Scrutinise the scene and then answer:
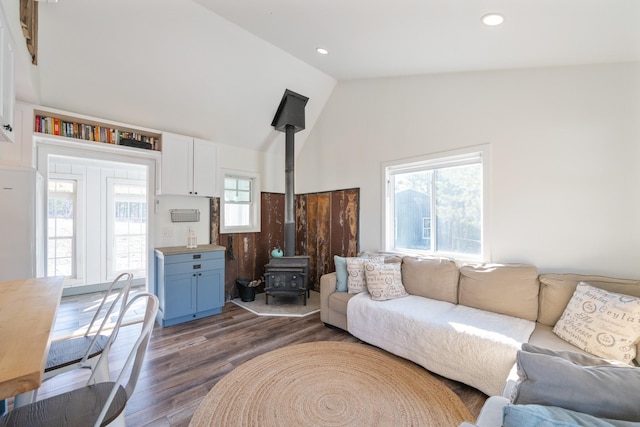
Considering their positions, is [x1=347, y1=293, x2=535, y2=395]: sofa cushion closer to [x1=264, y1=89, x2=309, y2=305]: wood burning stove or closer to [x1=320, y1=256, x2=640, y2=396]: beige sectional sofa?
[x1=320, y1=256, x2=640, y2=396]: beige sectional sofa

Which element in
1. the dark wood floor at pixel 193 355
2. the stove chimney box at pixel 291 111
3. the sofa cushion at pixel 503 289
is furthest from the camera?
the stove chimney box at pixel 291 111

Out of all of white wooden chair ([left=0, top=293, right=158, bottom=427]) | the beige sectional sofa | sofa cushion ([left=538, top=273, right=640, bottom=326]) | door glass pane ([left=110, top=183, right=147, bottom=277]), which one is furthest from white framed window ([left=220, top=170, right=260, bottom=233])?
sofa cushion ([left=538, top=273, right=640, bottom=326])

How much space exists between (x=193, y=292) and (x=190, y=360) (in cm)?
106

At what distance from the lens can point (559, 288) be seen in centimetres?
212

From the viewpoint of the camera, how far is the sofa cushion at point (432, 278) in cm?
A: 269

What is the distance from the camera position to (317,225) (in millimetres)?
4492

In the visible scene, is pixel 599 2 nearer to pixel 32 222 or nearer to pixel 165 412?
pixel 165 412

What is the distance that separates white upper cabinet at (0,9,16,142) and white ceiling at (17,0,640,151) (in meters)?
0.52

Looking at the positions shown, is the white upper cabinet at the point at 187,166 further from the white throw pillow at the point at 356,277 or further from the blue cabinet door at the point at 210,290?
the white throw pillow at the point at 356,277

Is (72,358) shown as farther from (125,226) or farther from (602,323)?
(125,226)

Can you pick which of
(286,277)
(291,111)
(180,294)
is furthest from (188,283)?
(291,111)

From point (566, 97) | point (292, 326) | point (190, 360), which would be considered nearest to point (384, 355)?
point (292, 326)

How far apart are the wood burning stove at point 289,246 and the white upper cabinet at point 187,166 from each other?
1.10m

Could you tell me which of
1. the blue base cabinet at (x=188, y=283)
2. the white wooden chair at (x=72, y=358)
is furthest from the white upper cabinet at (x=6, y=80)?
the blue base cabinet at (x=188, y=283)
